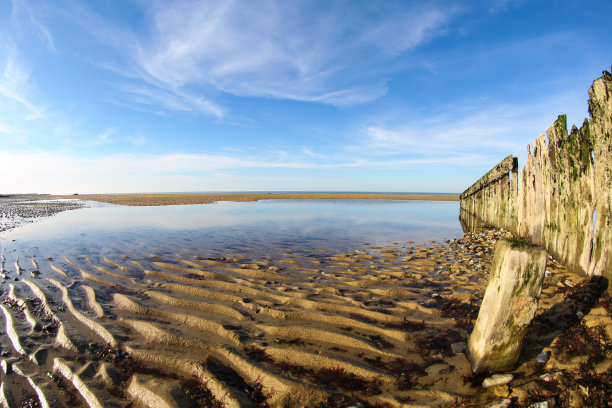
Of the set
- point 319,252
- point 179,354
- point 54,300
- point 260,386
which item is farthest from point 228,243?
point 260,386

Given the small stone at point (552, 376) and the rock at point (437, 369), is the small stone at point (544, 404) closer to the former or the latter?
the small stone at point (552, 376)

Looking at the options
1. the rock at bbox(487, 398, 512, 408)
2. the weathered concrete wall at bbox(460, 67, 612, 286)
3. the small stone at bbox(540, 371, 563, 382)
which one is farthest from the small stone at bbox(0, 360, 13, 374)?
the weathered concrete wall at bbox(460, 67, 612, 286)

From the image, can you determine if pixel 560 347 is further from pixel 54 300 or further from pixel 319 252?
pixel 54 300

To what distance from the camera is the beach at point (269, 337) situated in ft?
10.2

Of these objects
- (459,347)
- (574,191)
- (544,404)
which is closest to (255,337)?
(459,347)

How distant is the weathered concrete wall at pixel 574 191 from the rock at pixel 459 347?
9.29 feet

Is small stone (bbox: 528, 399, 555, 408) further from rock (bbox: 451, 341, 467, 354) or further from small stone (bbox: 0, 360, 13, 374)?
small stone (bbox: 0, 360, 13, 374)

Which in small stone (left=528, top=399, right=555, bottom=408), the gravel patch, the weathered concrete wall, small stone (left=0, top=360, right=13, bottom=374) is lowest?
small stone (left=0, top=360, right=13, bottom=374)

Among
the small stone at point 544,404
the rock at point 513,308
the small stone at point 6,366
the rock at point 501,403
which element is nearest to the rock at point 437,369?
the rock at point 513,308

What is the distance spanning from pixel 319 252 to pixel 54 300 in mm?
7073

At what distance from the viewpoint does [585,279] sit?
17.1 feet

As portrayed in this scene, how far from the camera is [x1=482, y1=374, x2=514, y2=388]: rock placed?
10.2 feet

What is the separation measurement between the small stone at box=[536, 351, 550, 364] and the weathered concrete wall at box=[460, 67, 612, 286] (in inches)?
92.5

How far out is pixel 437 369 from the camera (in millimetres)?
3492
